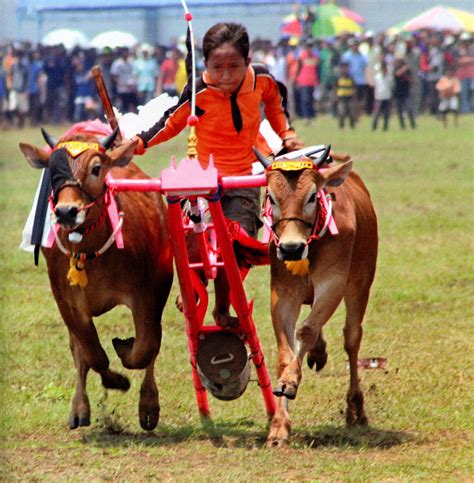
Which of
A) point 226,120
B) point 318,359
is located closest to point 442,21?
point 318,359

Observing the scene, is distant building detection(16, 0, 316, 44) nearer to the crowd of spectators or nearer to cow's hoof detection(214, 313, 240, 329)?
the crowd of spectators

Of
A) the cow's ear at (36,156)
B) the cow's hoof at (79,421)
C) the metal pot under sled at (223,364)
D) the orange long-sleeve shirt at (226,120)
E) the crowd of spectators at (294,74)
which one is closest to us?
the cow's ear at (36,156)

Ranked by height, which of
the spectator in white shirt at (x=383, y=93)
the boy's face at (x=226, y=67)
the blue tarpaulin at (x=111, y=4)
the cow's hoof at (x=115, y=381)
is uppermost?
the boy's face at (x=226, y=67)

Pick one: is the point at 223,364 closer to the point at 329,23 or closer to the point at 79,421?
the point at 79,421

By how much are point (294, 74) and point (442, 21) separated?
8.08m

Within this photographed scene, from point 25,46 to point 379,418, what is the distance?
1260 inches

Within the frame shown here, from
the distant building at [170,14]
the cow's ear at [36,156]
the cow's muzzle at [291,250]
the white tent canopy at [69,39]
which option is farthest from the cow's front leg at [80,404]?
the white tent canopy at [69,39]

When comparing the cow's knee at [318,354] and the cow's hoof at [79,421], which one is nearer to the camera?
the cow's hoof at [79,421]

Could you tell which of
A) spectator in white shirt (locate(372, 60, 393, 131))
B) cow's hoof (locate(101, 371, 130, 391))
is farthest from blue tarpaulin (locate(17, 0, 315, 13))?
cow's hoof (locate(101, 371, 130, 391))

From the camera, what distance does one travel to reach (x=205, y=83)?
732cm

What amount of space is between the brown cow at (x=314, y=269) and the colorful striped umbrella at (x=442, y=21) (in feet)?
118

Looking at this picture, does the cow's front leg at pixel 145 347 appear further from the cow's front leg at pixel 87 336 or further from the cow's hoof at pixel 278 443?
the cow's hoof at pixel 278 443

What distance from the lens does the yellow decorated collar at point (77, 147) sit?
6.44 m

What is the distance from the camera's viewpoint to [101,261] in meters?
6.99
